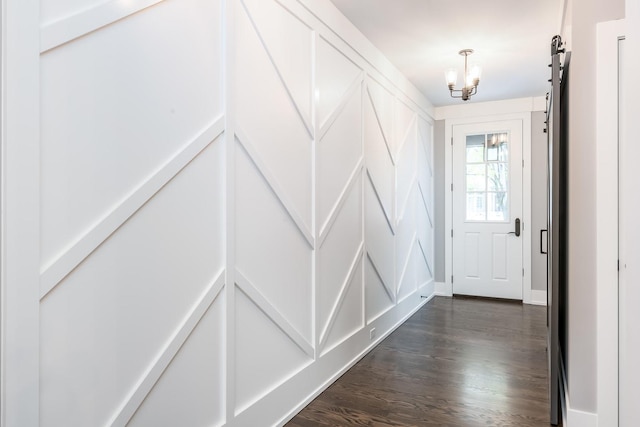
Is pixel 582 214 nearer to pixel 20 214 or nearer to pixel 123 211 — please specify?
pixel 123 211

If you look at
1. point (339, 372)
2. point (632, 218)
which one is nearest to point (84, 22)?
point (632, 218)

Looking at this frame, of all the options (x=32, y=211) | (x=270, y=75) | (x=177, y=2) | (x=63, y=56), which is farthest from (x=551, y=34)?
(x=32, y=211)

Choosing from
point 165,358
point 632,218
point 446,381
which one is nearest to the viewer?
point 632,218

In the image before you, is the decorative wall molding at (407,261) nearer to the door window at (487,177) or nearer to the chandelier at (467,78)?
the door window at (487,177)

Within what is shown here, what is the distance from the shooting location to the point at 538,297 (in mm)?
5332

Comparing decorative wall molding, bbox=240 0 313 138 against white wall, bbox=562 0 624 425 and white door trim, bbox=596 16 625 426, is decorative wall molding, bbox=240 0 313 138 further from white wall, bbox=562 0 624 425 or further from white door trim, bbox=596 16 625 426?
white door trim, bbox=596 16 625 426

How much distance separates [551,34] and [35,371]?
155 inches

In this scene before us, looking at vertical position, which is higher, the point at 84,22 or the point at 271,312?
the point at 84,22

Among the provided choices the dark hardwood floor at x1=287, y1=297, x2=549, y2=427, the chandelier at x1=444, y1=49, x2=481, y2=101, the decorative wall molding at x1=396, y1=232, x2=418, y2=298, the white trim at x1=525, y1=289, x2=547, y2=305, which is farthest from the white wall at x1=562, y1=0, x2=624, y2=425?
the white trim at x1=525, y1=289, x2=547, y2=305

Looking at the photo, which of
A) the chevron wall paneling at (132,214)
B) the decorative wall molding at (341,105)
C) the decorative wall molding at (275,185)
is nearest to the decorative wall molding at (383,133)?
the decorative wall molding at (341,105)

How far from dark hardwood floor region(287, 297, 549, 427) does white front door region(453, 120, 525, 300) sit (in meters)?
1.22

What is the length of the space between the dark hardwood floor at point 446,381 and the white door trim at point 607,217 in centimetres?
44

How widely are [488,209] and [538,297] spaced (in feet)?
4.25

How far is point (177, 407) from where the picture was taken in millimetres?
1632
